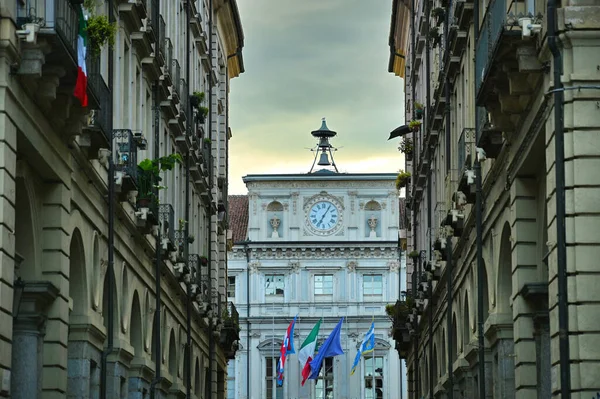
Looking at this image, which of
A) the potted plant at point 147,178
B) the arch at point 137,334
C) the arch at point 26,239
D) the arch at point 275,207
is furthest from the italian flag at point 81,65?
the arch at point 275,207

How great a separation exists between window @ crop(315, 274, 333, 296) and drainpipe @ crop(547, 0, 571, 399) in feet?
263

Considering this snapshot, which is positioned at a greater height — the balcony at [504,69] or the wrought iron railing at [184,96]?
the wrought iron railing at [184,96]

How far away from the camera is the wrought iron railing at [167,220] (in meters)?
47.9

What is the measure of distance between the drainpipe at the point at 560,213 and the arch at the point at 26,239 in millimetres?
10218

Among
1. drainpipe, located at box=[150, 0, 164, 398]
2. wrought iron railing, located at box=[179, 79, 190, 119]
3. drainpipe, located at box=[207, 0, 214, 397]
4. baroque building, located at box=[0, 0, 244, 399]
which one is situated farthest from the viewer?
drainpipe, located at box=[207, 0, 214, 397]

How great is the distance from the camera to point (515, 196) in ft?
104

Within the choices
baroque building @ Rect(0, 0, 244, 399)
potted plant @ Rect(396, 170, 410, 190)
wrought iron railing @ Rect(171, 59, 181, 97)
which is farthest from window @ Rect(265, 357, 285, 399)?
wrought iron railing @ Rect(171, 59, 181, 97)

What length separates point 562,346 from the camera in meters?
24.5

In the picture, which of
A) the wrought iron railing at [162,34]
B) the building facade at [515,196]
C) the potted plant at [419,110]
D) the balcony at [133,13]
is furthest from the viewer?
the potted plant at [419,110]

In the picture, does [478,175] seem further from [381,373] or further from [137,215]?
[381,373]

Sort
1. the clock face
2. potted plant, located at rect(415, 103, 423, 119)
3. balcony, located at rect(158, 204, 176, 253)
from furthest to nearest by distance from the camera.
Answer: the clock face, potted plant, located at rect(415, 103, 423, 119), balcony, located at rect(158, 204, 176, 253)

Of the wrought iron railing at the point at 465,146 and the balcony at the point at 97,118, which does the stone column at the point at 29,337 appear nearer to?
the balcony at the point at 97,118

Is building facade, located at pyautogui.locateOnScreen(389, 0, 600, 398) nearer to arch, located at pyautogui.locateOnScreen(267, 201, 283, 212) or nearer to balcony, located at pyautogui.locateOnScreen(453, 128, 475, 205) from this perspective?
balcony, located at pyautogui.locateOnScreen(453, 128, 475, 205)

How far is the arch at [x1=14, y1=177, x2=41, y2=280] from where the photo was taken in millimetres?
29766
